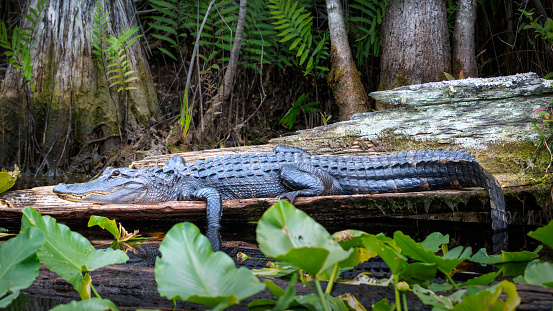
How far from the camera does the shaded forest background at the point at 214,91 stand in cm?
534

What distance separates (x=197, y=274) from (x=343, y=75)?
3972mm

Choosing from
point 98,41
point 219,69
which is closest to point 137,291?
point 219,69

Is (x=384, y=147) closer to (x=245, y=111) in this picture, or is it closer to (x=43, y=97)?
(x=245, y=111)

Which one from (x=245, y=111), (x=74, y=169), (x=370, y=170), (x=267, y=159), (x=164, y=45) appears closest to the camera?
(x=370, y=170)

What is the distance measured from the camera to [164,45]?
7004mm

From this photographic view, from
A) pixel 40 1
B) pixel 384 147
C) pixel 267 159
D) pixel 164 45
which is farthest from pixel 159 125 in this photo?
pixel 384 147

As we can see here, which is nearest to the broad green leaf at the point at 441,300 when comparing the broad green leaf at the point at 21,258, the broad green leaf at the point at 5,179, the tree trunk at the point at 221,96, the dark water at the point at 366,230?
the broad green leaf at the point at 21,258

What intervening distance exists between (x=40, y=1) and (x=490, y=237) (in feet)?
19.7

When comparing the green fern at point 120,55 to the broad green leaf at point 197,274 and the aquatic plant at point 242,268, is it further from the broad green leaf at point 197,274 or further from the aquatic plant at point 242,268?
the broad green leaf at point 197,274

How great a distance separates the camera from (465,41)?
179 inches

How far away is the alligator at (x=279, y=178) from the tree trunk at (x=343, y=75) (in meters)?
1.29

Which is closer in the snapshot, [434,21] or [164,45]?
[434,21]

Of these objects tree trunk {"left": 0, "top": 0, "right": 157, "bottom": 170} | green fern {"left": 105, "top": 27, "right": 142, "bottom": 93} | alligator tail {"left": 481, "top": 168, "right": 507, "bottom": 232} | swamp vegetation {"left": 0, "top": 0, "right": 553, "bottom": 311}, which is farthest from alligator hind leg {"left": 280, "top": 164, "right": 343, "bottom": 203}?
tree trunk {"left": 0, "top": 0, "right": 157, "bottom": 170}

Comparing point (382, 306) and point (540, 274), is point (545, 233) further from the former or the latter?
point (382, 306)
